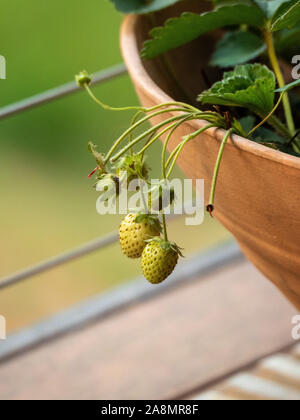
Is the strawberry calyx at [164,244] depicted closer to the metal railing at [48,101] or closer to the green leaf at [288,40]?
the green leaf at [288,40]

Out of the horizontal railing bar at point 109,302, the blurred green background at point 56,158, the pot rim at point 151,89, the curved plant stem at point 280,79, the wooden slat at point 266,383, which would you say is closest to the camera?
the pot rim at point 151,89

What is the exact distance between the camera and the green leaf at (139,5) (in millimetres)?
562

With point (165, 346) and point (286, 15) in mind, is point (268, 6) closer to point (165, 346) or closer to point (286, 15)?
point (286, 15)

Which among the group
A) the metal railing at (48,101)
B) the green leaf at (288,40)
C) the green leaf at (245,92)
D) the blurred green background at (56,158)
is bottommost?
the green leaf at (245,92)

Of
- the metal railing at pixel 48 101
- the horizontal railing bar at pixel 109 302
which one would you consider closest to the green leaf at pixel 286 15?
the metal railing at pixel 48 101

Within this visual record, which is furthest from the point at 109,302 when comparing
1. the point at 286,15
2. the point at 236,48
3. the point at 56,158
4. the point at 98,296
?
the point at 56,158

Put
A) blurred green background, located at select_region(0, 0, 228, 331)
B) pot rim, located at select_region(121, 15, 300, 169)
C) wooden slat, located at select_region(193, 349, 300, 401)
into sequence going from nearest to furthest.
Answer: pot rim, located at select_region(121, 15, 300, 169), wooden slat, located at select_region(193, 349, 300, 401), blurred green background, located at select_region(0, 0, 228, 331)

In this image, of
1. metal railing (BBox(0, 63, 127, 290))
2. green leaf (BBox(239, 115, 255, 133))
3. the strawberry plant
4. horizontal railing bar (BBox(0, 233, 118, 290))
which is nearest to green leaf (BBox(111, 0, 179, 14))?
the strawberry plant

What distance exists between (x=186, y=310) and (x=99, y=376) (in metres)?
0.15

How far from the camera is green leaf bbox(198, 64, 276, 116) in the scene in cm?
43

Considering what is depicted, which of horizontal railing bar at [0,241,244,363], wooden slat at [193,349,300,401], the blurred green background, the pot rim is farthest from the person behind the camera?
the blurred green background

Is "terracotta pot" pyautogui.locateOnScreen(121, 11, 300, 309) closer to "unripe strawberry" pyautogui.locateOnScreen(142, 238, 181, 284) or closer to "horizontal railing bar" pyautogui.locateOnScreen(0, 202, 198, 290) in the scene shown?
"unripe strawberry" pyautogui.locateOnScreen(142, 238, 181, 284)

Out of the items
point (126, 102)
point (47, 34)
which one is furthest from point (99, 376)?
point (47, 34)
